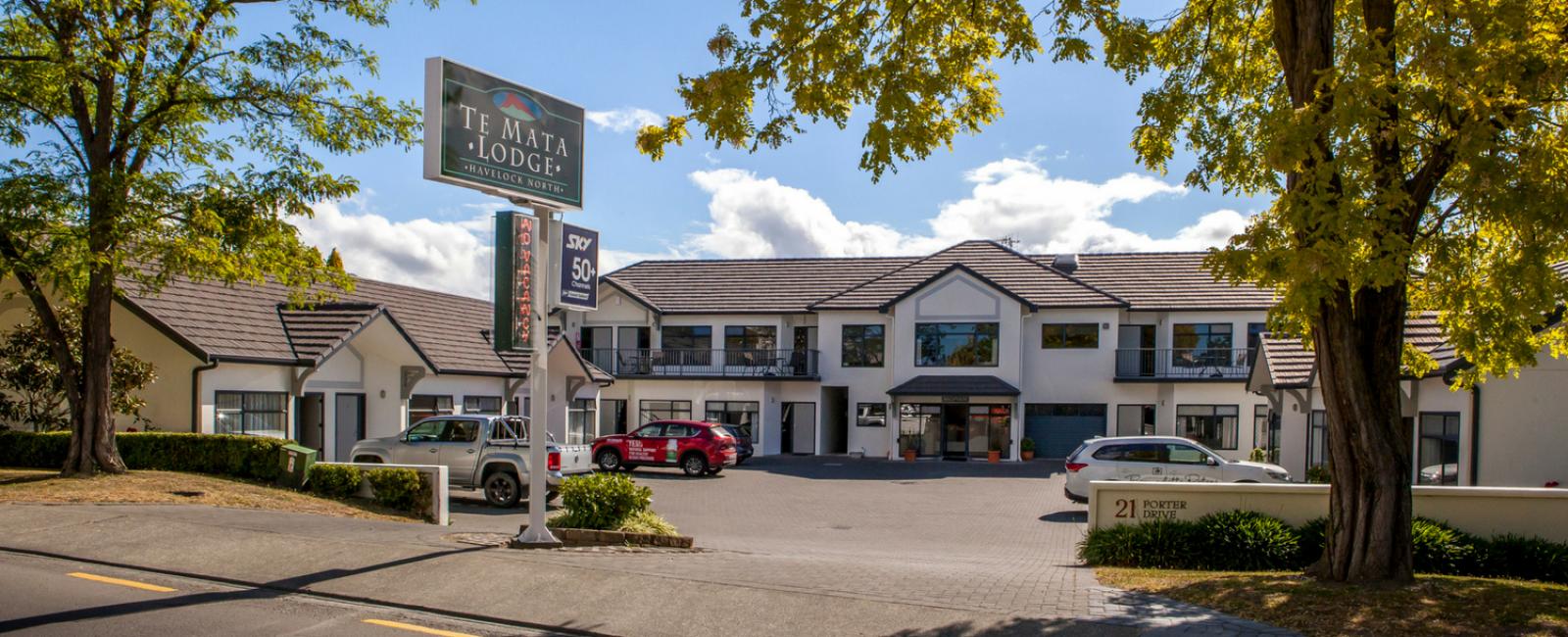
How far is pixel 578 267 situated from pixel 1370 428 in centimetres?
875

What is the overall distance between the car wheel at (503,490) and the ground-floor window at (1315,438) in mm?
17051

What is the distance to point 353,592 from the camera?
962 cm

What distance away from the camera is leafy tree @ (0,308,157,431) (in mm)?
20047

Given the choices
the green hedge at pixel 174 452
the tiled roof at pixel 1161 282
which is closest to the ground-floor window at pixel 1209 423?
the tiled roof at pixel 1161 282

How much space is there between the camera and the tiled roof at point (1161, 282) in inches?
1476

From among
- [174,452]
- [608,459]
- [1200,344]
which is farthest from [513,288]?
[1200,344]

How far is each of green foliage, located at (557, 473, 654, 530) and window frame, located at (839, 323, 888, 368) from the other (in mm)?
25892

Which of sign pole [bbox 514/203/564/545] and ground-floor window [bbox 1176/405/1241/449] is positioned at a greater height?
sign pole [bbox 514/203/564/545]

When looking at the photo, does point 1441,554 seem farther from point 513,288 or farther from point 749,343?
point 749,343

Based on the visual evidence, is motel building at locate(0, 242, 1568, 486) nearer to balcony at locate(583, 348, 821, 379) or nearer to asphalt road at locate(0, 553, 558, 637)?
balcony at locate(583, 348, 821, 379)

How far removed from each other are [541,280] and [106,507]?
635 centimetres

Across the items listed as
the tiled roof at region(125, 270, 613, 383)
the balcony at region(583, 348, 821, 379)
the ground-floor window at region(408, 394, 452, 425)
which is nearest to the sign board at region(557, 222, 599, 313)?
the tiled roof at region(125, 270, 613, 383)

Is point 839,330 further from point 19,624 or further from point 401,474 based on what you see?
point 19,624

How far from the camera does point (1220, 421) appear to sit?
36.7m
